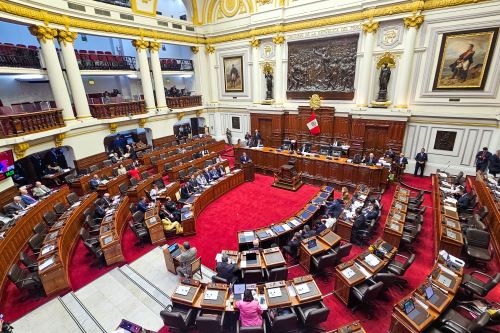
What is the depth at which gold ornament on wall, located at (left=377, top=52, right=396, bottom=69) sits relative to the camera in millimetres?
13648

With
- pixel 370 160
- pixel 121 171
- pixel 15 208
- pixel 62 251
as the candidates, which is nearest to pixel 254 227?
pixel 62 251

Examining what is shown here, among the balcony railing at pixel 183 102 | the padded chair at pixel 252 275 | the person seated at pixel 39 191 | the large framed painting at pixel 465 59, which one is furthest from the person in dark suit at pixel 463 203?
the balcony railing at pixel 183 102

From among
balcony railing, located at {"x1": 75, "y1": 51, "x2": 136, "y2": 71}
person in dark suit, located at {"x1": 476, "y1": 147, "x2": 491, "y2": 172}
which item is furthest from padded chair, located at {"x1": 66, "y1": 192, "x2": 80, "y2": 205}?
person in dark suit, located at {"x1": 476, "y1": 147, "x2": 491, "y2": 172}

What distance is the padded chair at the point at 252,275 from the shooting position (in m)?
6.39

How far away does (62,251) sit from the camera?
24.6ft

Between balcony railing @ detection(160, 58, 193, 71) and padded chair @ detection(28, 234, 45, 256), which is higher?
balcony railing @ detection(160, 58, 193, 71)

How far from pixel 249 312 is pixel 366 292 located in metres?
2.54

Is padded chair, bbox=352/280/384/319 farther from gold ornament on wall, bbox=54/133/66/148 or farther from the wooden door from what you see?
gold ornament on wall, bbox=54/133/66/148

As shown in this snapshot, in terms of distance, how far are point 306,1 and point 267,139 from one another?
9.03m

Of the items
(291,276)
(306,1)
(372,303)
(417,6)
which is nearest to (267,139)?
(306,1)

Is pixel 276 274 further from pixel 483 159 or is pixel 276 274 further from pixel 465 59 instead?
pixel 465 59

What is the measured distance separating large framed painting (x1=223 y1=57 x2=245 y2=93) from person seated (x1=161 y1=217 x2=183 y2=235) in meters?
13.8

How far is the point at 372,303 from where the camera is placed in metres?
6.13

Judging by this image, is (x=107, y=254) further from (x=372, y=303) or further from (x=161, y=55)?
(x=161, y=55)
